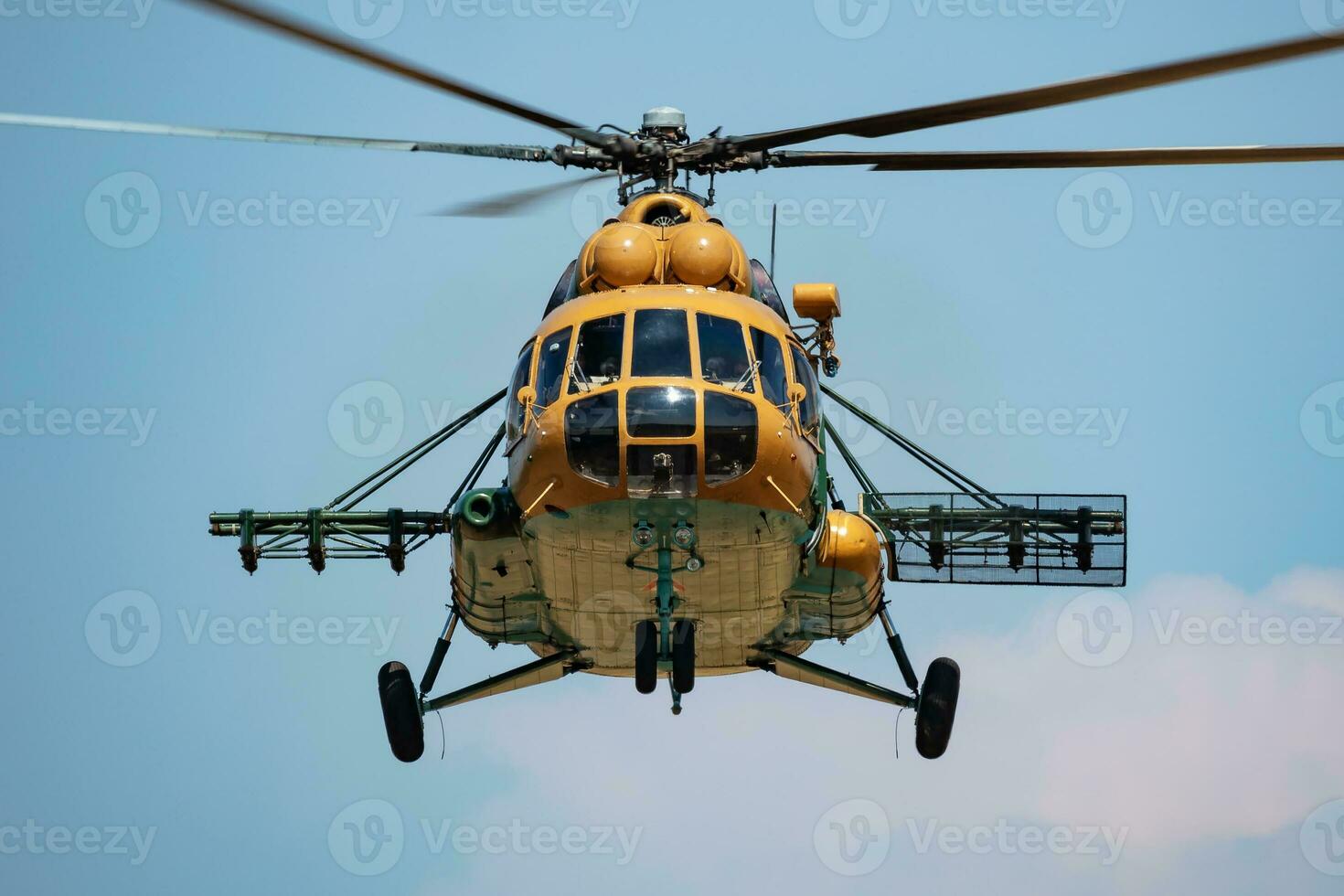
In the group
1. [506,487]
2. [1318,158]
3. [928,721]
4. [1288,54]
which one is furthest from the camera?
[928,721]

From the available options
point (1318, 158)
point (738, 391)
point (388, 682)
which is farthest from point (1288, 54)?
point (388, 682)

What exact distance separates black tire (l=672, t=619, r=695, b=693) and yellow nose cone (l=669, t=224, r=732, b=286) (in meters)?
3.72

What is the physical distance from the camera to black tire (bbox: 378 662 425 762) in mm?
23344

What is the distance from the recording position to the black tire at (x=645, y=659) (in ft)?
65.8

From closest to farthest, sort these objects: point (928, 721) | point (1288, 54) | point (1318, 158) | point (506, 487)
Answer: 1. point (1288, 54)
2. point (1318, 158)
3. point (506, 487)
4. point (928, 721)

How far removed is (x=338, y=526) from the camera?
78.6 feet

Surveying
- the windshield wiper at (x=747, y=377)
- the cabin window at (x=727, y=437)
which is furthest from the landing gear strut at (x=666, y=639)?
the windshield wiper at (x=747, y=377)

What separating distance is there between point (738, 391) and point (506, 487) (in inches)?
128

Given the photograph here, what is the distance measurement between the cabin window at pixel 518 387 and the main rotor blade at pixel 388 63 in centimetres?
232

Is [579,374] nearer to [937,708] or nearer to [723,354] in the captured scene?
[723,354]

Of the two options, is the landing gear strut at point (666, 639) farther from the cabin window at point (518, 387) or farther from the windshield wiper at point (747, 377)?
the cabin window at point (518, 387)

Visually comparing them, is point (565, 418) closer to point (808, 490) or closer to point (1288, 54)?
point (808, 490)

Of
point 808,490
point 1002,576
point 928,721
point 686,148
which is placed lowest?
point 928,721

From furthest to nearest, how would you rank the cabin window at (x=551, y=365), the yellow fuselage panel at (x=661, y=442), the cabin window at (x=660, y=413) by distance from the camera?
the cabin window at (x=551, y=365), the yellow fuselage panel at (x=661, y=442), the cabin window at (x=660, y=413)
